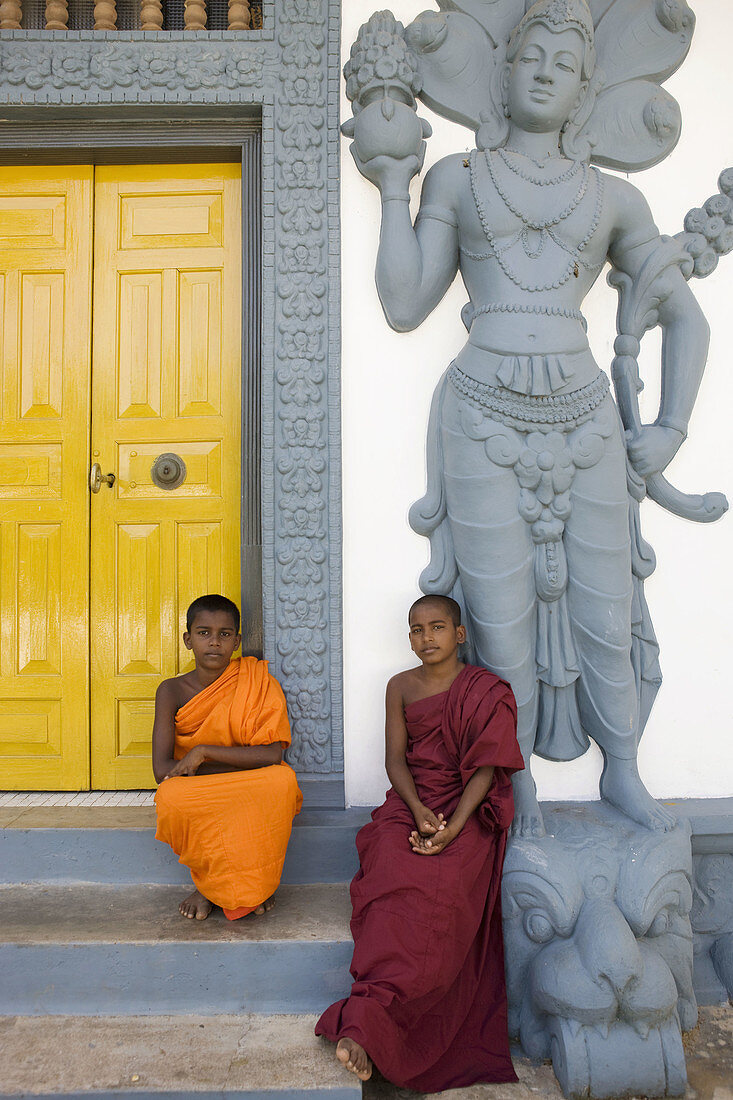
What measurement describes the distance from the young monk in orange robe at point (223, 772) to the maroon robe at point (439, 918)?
328mm

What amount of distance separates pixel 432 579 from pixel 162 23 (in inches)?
A: 93.0

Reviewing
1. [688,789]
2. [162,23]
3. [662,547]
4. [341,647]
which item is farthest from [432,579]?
[162,23]

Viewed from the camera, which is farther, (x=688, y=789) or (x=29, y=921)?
(x=688, y=789)

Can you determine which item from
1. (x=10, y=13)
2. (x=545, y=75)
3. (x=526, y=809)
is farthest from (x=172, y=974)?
(x=10, y=13)

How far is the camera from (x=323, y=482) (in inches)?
115

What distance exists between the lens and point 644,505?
3018 millimetres

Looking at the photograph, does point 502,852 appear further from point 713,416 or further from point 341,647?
point 713,416

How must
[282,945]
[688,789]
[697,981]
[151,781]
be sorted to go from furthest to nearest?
[151,781]
[688,789]
[697,981]
[282,945]

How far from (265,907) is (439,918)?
631mm

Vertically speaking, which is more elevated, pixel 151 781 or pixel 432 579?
pixel 432 579

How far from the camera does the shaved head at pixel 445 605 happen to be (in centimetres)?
265

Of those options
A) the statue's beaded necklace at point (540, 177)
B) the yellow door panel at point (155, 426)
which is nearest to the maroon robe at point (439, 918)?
the yellow door panel at point (155, 426)

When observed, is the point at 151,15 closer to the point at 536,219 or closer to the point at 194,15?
the point at 194,15

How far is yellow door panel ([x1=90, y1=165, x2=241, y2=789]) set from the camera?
3.23 meters
